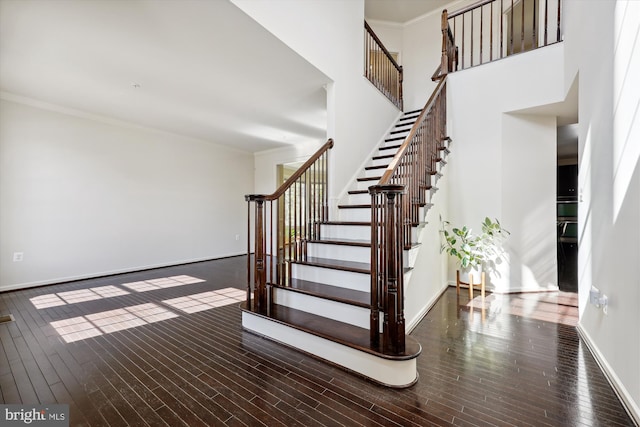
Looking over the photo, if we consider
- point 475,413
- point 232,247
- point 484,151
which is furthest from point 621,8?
point 232,247

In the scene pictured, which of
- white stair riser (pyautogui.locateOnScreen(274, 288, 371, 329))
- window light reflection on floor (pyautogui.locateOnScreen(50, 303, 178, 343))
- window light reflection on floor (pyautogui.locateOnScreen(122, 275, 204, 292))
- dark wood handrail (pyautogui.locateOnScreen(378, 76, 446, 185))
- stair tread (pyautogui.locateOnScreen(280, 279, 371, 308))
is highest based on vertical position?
dark wood handrail (pyautogui.locateOnScreen(378, 76, 446, 185))

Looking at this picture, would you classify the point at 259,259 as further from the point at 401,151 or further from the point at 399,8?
the point at 399,8

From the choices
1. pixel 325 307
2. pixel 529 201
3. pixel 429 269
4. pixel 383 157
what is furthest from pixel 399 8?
pixel 325 307

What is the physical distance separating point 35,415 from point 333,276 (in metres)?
2.08

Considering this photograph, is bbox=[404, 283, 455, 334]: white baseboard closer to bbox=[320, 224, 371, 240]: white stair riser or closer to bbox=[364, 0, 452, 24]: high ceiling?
bbox=[320, 224, 371, 240]: white stair riser

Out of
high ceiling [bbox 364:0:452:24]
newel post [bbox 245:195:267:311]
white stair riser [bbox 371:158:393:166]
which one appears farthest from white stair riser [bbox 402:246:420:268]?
high ceiling [bbox 364:0:452:24]

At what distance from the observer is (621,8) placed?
71.1 inches

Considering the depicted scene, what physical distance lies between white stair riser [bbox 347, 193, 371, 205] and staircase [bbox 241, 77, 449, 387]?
21 mm

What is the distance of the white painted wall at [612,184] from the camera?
162 centimetres

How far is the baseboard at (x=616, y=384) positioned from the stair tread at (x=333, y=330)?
1094 millimetres

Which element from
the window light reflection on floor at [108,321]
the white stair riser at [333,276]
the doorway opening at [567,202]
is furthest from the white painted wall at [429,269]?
the doorway opening at [567,202]

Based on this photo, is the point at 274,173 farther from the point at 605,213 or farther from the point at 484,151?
the point at 605,213

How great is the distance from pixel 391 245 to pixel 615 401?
1.54 metres

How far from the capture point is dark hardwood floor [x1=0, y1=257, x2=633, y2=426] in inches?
62.1
